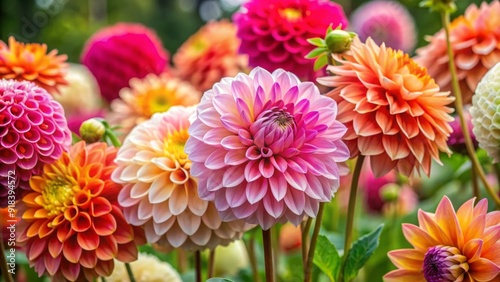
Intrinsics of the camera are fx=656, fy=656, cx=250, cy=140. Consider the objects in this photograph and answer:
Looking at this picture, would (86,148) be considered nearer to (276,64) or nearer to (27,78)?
(27,78)

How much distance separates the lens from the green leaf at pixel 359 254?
57 centimetres

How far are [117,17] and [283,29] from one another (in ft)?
13.4

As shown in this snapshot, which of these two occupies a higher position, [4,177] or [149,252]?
[4,177]

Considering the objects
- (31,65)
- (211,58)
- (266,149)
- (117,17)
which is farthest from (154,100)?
(117,17)

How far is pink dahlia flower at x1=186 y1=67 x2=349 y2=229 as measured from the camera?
472 millimetres

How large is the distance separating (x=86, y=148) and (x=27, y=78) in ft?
0.35

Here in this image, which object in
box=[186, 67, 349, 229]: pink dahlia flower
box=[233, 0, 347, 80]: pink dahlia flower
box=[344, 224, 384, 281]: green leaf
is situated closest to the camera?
box=[186, 67, 349, 229]: pink dahlia flower

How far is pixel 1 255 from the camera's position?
1.87 ft

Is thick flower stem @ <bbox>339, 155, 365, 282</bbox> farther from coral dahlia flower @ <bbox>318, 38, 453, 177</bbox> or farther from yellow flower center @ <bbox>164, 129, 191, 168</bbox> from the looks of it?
yellow flower center @ <bbox>164, 129, 191, 168</bbox>

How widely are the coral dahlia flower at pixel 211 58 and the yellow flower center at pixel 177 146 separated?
505mm

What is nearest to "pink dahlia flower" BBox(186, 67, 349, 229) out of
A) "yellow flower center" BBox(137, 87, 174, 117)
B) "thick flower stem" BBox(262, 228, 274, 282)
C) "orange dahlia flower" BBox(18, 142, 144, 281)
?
"thick flower stem" BBox(262, 228, 274, 282)

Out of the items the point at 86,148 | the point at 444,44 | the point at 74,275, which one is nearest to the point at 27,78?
the point at 86,148

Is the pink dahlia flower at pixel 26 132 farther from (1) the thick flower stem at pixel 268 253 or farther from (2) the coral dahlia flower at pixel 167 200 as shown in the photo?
(1) the thick flower stem at pixel 268 253

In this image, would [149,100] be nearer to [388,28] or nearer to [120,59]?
[120,59]
